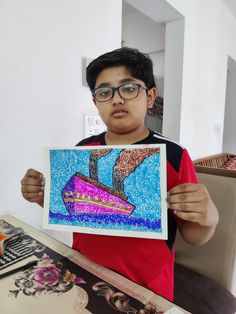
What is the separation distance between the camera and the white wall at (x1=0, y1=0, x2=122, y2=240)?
0.82 meters

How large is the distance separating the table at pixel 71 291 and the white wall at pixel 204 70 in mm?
1522

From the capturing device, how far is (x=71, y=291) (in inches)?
18.2

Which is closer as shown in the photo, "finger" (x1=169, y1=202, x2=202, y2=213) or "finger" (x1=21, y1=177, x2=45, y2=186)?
"finger" (x1=169, y1=202, x2=202, y2=213)

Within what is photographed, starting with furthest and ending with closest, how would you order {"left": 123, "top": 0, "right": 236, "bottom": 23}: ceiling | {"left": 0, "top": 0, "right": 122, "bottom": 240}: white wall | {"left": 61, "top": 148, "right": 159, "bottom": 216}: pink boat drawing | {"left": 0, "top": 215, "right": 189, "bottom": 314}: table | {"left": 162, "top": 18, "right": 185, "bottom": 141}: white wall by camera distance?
{"left": 162, "top": 18, "right": 185, "bottom": 141}: white wall → {"left": 123, "top": 0, "right": 236, "bottom": 23}: ceiling → {"left": 0, "top": 0, "right": 122, "bottom": 240}: white wall → {"left": 61, "top": 148, "right": 159, "bottom": 216}: pink boat drawing → {"left": 0, "top": 215, "right": 189, "bottom": 314}: table

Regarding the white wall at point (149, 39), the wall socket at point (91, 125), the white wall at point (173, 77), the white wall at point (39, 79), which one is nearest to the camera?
the white wall at point (39, 79)

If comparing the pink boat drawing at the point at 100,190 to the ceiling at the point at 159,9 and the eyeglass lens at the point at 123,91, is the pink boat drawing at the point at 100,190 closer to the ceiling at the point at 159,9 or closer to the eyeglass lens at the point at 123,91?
the eyeglass lens at the point at 123,91

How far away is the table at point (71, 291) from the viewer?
0.42 metres

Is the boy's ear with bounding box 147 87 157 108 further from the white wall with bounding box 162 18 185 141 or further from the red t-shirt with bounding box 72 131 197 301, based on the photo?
the white wall with bounding box 162 18 185 141

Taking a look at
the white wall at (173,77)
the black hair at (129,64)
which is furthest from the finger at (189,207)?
the white wall at (173,77)

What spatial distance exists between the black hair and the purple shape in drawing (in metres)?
0.28

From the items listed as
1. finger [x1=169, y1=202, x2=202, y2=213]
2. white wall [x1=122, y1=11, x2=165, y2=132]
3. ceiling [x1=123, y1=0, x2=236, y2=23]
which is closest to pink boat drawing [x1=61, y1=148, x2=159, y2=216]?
finger [x1=169, y1=202, x2=202, y2=213]

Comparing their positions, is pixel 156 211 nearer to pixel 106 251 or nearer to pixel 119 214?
pixel 119 214

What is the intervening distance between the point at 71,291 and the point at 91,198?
19 cm

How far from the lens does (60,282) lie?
1.60ft
